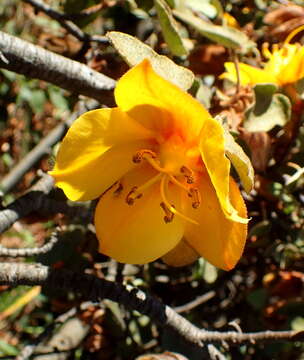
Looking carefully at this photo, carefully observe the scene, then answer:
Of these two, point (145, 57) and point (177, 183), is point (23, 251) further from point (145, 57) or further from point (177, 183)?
point (145, 57)

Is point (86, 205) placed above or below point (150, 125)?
below

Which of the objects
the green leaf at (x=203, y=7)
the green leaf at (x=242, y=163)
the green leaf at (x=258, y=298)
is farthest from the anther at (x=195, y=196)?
the green leaf at (x=258, y=298)

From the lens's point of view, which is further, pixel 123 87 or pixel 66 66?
pixel 66 66

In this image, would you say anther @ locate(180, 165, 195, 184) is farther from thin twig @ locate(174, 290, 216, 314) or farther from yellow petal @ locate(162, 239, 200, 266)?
thin twig @ locate(174, 290, 216, 314)

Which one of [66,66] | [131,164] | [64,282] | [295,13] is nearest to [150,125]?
[131,164]

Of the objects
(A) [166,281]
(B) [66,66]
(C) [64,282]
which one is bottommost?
(A) [166,281]

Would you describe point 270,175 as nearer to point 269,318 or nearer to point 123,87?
point 269,318

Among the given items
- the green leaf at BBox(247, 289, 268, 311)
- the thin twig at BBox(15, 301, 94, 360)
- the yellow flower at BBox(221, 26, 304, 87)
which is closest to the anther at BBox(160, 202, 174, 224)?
the yellow flower at BBox(221, 26, 304, 87)
